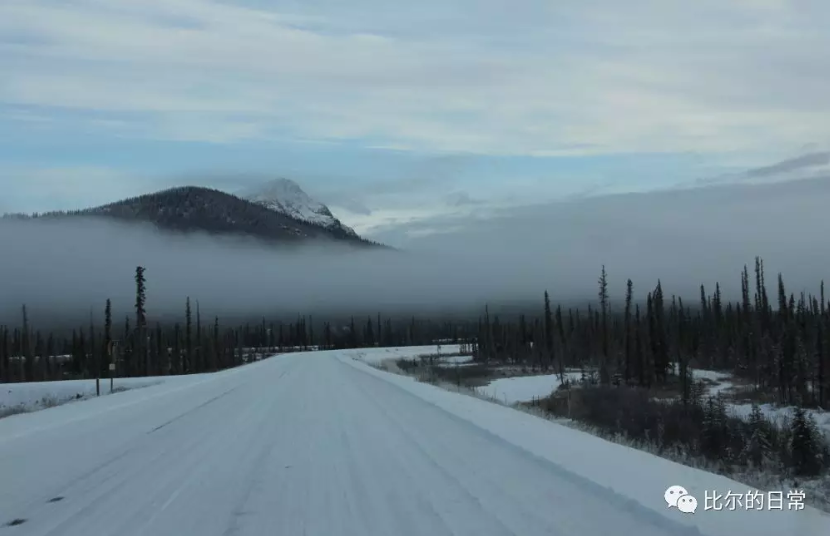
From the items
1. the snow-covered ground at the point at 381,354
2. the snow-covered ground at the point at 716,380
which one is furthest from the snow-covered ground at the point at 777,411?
the snow-covered ground at the point at 381,354

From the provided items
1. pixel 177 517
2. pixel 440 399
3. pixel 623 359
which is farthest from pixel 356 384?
pixel 623 359

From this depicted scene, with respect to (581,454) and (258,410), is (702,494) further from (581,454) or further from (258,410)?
(258,410)

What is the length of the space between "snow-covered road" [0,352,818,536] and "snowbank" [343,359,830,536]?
0.61ft

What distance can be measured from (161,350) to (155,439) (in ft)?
326

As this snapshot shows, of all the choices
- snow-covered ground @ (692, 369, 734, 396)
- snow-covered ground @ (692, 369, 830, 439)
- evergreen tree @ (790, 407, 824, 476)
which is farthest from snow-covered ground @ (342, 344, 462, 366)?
evergreen tree @ (790, 407, 824, 476)

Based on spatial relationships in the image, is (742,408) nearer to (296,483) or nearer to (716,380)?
(716,380)

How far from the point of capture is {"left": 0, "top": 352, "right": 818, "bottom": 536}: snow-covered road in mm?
7375

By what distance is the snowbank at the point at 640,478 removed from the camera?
680 cm

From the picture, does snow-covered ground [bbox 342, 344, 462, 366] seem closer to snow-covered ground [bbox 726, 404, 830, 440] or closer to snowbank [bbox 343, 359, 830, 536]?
snow-covered ground [bbox 726, 404, 830, 440]

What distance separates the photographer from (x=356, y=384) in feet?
105

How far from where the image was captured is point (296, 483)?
9.59m

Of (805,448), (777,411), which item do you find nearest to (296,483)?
(805,448)

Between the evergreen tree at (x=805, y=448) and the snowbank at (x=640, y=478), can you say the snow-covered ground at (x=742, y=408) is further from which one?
the snowbank at (x=640, y=478)

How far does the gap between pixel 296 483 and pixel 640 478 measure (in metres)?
4.07
